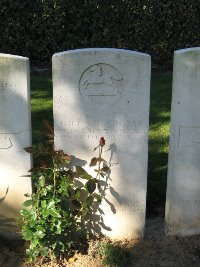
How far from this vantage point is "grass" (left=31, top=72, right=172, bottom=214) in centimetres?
444

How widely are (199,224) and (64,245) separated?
1097 millimetres

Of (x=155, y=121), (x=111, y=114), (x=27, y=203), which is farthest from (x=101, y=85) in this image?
(x=155, y=121)

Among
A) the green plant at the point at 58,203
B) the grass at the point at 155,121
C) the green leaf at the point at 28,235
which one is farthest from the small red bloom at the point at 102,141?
the grass at the point at 155,121

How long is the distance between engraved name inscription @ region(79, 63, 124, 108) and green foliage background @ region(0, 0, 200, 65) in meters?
5.04

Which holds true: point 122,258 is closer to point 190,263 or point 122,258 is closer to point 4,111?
point 190,263

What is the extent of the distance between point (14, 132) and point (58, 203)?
60 cm

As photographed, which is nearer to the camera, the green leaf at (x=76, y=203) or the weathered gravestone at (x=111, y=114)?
the weathered gravestone at (x=111, y=114)

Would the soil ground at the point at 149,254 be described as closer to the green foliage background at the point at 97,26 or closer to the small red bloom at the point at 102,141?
the small red bloom at the point at 102,141

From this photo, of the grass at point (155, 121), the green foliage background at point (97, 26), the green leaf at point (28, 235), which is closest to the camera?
the green leaf at point (28, 235)

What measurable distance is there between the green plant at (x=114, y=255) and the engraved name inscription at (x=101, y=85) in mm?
1063

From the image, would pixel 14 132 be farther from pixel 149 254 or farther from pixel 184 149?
pixel 149 254

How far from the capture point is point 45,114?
6055 millimetres

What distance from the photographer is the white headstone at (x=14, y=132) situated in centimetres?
330

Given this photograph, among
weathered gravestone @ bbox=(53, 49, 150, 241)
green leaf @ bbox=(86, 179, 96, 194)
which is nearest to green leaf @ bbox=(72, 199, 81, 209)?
green leaf @ bbox=(86, 179, 96, 194)
